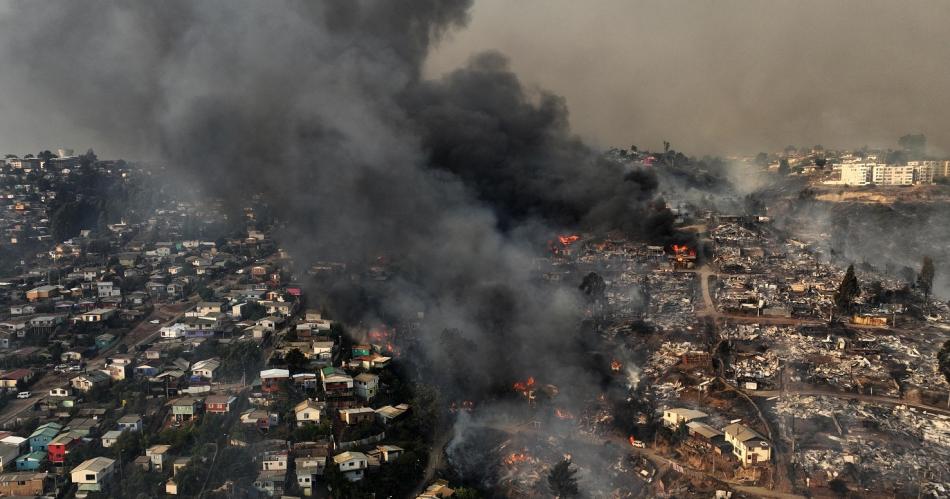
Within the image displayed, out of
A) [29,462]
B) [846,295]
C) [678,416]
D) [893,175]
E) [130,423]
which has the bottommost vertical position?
[29,462]

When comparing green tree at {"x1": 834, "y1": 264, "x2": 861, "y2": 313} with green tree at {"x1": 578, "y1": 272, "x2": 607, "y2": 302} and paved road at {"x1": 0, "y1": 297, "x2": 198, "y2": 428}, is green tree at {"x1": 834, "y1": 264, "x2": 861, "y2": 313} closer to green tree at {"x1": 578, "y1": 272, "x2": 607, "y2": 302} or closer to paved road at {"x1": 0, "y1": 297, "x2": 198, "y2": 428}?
green tree at {"x1": 578, "y1": 272, "x2": 607, "y2": 302}

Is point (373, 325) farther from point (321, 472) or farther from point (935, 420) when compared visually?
point (935, 420)

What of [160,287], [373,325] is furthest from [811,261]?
[160,287]

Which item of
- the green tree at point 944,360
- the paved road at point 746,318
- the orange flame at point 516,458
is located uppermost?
the paved road at point 746,318

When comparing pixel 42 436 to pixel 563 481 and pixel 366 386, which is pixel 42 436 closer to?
pixel 366 386

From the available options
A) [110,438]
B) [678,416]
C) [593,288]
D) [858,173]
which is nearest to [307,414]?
[110,438]

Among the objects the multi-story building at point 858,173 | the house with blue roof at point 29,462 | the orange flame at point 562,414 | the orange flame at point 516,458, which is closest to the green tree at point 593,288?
the orange flame at point 562,414

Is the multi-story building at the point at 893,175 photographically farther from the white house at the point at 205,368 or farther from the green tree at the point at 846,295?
the white house at the point at 205,368

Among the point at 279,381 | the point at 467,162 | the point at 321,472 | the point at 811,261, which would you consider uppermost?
the point at 467,162

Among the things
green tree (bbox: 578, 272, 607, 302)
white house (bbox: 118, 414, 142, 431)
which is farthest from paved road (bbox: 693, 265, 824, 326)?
white house (bbox: 118, 414, 142, 431)
